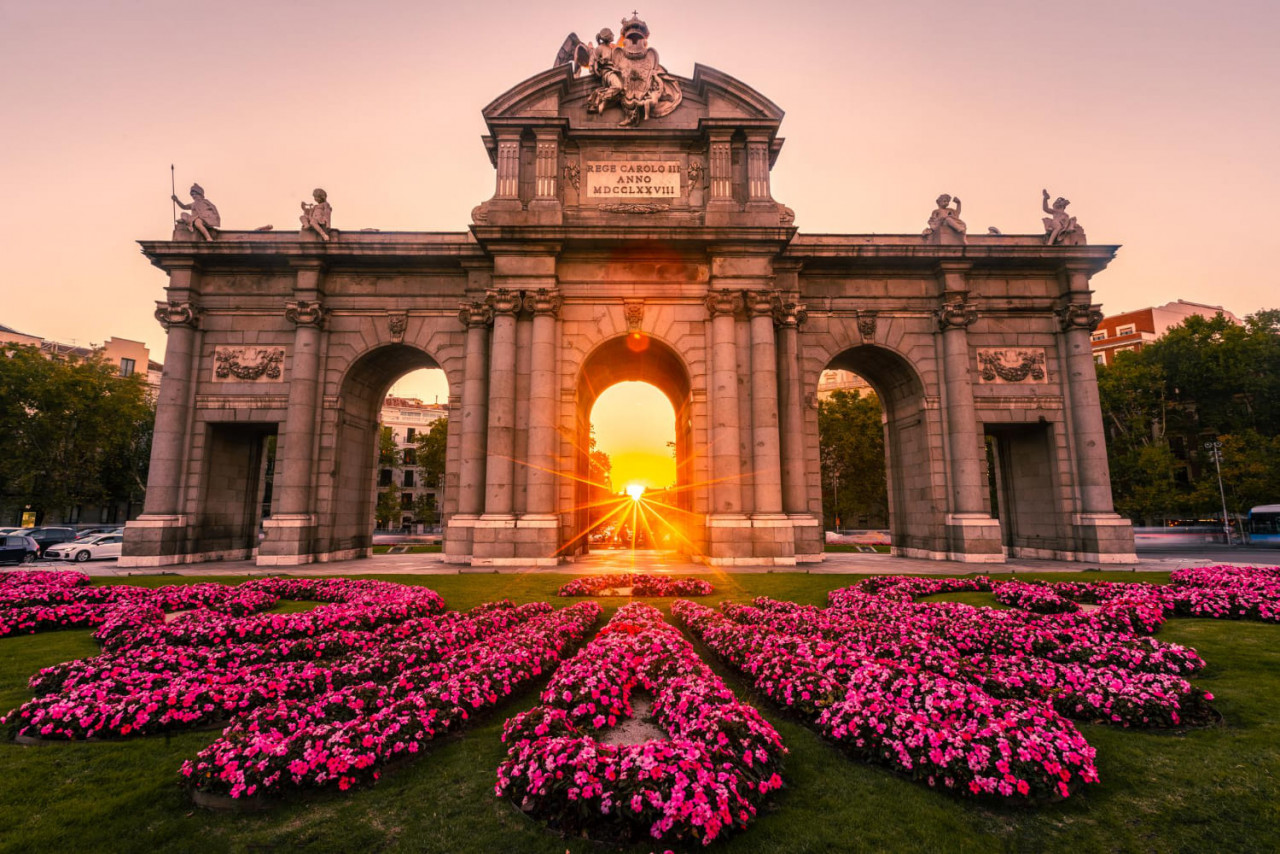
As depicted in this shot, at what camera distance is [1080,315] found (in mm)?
24672

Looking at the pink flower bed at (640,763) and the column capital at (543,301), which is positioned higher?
the column capital at (543,301)

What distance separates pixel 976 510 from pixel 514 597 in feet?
62.6

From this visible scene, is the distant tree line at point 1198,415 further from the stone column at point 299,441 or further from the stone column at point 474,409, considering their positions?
the stone column at point 299,441

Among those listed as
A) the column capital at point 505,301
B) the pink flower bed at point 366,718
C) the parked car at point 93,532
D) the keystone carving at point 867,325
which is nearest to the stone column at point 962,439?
the keystone carving at point 867,325

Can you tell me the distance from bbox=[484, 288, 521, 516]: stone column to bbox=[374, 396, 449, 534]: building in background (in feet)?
195

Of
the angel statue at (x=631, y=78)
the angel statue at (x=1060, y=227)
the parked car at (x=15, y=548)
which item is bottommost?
the parked car at (x=15, y=548)

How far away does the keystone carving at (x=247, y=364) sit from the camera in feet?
81.1

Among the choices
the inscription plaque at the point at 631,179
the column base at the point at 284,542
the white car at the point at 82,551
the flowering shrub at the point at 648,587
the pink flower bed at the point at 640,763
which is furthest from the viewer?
the white car at the point at 82,551

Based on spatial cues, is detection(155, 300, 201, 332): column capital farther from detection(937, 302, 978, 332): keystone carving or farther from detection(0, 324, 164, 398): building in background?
detection(0, 324, 164, 398): building in background

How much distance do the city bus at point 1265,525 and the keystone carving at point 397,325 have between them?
5226 centimetres

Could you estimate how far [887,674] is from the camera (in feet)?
23.1

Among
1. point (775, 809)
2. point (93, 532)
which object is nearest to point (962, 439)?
point (775, 809)

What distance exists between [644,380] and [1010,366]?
677 inches

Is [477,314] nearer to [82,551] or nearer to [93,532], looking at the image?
[82,551]
